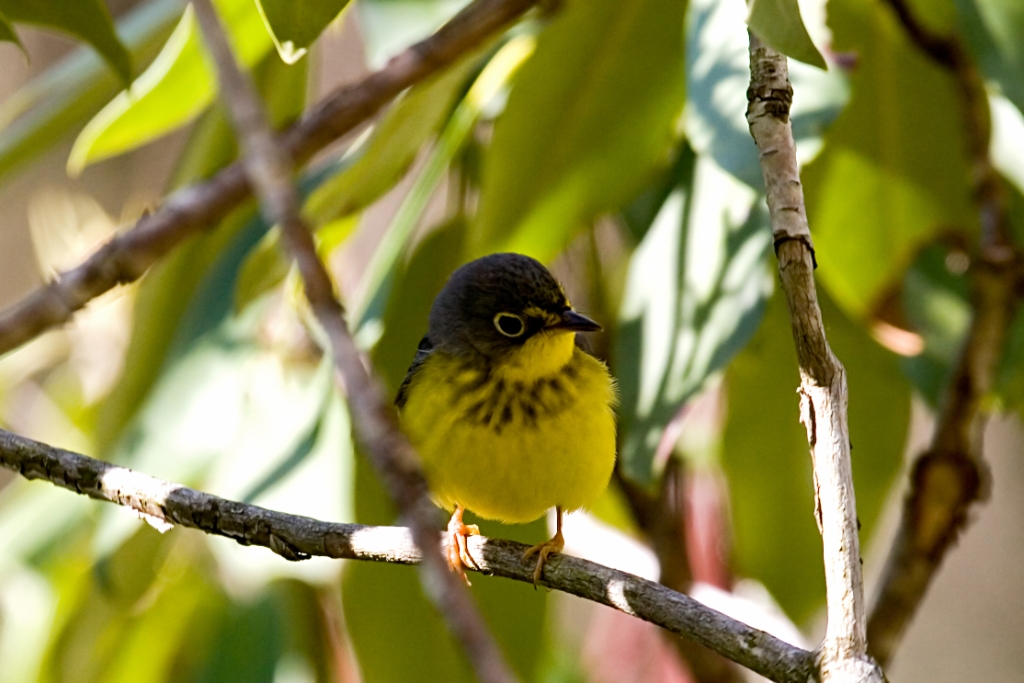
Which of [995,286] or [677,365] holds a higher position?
[677,365]

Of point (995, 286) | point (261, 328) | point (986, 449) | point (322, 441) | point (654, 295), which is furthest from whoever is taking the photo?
point (986, 449)

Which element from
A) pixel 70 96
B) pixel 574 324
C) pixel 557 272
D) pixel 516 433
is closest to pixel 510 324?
pixel 574 324

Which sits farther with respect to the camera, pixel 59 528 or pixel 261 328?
pixel 261 328

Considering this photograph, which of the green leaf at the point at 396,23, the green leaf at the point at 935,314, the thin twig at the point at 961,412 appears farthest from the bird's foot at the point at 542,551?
the green leaf at the point at 396,23

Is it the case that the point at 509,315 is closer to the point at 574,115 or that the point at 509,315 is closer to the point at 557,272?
the point at 574,115

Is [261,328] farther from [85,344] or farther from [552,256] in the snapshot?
[552,256]

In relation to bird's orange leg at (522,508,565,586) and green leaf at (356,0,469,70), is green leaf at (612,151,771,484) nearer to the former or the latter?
bird's orange leg at (522,508,565,586)

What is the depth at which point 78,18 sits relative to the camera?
1.40 meters

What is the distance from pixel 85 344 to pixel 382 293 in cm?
145

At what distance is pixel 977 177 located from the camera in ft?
6.37

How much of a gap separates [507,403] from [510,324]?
0.62ft

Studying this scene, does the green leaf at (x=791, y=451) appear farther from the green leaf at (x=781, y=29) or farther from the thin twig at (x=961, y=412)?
the green leaf at (x=781, y=29)

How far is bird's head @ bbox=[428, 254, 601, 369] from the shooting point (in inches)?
66.9

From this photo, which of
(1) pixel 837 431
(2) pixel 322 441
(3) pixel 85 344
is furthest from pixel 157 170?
(1) pixel 837 431
